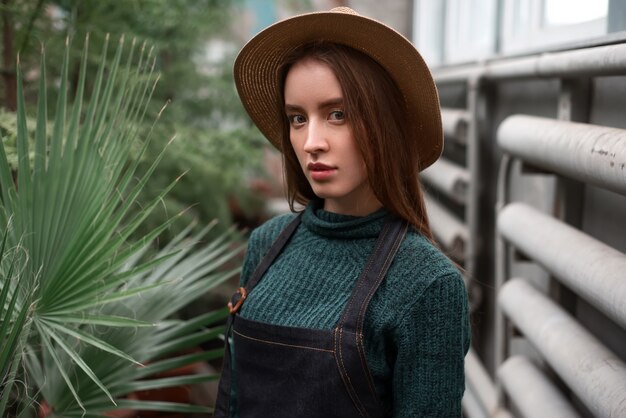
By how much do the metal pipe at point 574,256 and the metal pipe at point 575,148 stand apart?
14 cm

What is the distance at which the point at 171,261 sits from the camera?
2.25 metres

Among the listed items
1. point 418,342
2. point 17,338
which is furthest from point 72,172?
point 418,342

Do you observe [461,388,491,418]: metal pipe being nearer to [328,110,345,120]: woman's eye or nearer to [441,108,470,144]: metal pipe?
[441,108,470,144]: metal pipe

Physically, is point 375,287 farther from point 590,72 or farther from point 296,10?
point 296,10

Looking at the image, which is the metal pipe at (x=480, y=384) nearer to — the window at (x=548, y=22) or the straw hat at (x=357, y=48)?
the window at (x=548, y=22)

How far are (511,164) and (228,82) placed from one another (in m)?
2.41

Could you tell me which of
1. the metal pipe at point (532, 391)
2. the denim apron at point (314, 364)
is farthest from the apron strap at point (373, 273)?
the metal pipe at point (532, 391)

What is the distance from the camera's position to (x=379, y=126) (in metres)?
1.42

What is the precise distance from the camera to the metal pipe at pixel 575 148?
1402 mm

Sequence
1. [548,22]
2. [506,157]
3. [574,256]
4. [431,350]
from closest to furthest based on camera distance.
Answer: [431,350] < [574,256] < [506,157] < [548,22]

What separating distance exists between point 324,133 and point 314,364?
404mm

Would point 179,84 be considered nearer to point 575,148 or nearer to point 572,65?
point 572,65

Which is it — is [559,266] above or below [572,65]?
below

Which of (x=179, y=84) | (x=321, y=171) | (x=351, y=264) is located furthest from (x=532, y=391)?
(x=179, y=84)
